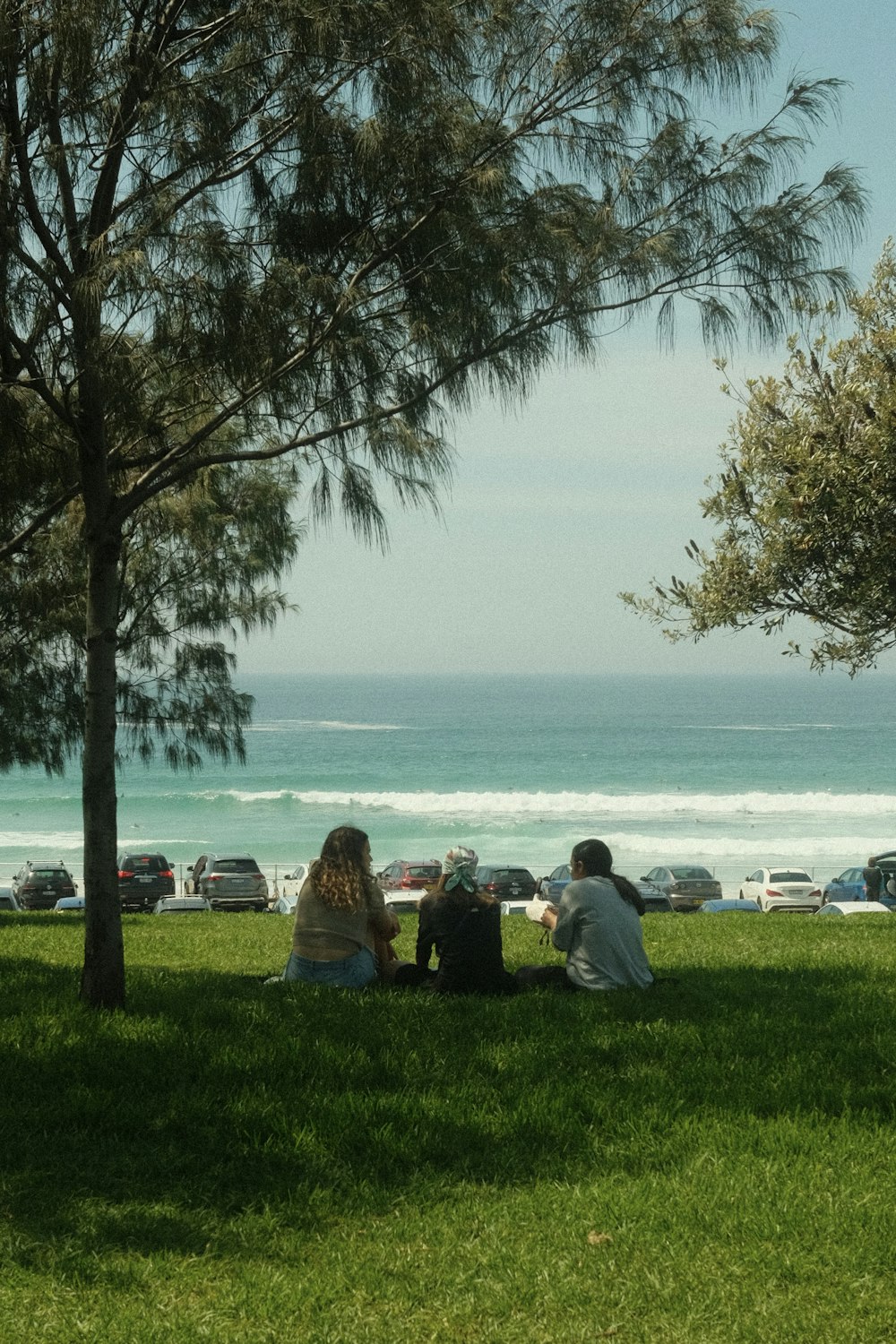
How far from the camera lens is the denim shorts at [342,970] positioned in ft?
25.4

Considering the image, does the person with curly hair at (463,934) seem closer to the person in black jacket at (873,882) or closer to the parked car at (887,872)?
the parked car at (887,872)

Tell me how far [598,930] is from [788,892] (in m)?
24.5

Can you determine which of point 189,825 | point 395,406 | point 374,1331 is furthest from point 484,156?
point 189,825

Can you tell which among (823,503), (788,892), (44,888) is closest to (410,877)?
(788,892)

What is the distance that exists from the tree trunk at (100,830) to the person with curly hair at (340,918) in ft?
3.62

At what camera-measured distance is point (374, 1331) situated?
3592mm

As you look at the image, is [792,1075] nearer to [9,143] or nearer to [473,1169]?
[473,1169]

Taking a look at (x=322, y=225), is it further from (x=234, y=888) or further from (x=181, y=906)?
(x=234, y=888)

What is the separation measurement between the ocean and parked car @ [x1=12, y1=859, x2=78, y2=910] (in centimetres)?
723

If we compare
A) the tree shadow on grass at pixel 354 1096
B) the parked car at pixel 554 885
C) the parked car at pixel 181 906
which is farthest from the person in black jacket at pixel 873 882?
the tree shadow on grass at pixel 354 1096

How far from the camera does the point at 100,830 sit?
7.42 meters

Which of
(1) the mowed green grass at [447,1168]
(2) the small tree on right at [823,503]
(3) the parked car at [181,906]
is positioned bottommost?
(3) the parked car at [181,906]

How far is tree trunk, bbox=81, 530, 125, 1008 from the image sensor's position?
7418 mm

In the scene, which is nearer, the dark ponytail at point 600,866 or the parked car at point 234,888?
the dark ponytail at point 600,866
